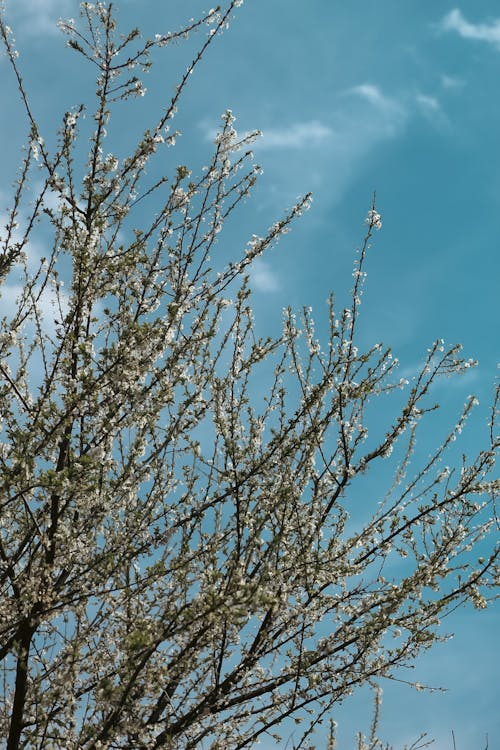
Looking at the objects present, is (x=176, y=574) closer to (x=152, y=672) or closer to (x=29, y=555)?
(x=152, y=672)

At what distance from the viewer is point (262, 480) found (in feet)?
18.6

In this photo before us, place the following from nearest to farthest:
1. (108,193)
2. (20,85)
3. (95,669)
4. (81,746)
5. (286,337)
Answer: (81,746), (95,669), (20,85), (108,193), (286,337)

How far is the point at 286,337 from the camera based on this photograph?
6.88 m

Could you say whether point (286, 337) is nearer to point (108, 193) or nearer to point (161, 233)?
point (161, 233)

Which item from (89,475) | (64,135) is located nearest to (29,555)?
(89,475)

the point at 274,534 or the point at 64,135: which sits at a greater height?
the point at 64,135

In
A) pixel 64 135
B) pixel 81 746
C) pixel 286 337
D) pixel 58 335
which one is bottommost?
pixel 81 746

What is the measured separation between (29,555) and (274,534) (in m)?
1.82

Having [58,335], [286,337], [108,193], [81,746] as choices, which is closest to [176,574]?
[81,746]

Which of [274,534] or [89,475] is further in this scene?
[274,534]

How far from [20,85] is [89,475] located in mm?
3140

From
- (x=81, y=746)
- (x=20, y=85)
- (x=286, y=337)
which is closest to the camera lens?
(x=81, y=746)

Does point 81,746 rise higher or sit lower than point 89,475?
lower

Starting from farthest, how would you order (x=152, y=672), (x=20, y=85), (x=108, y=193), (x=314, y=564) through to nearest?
(x=108, y=193) < (x=20, y=85) < (x=314, y=564) < (x=152, y=672)
